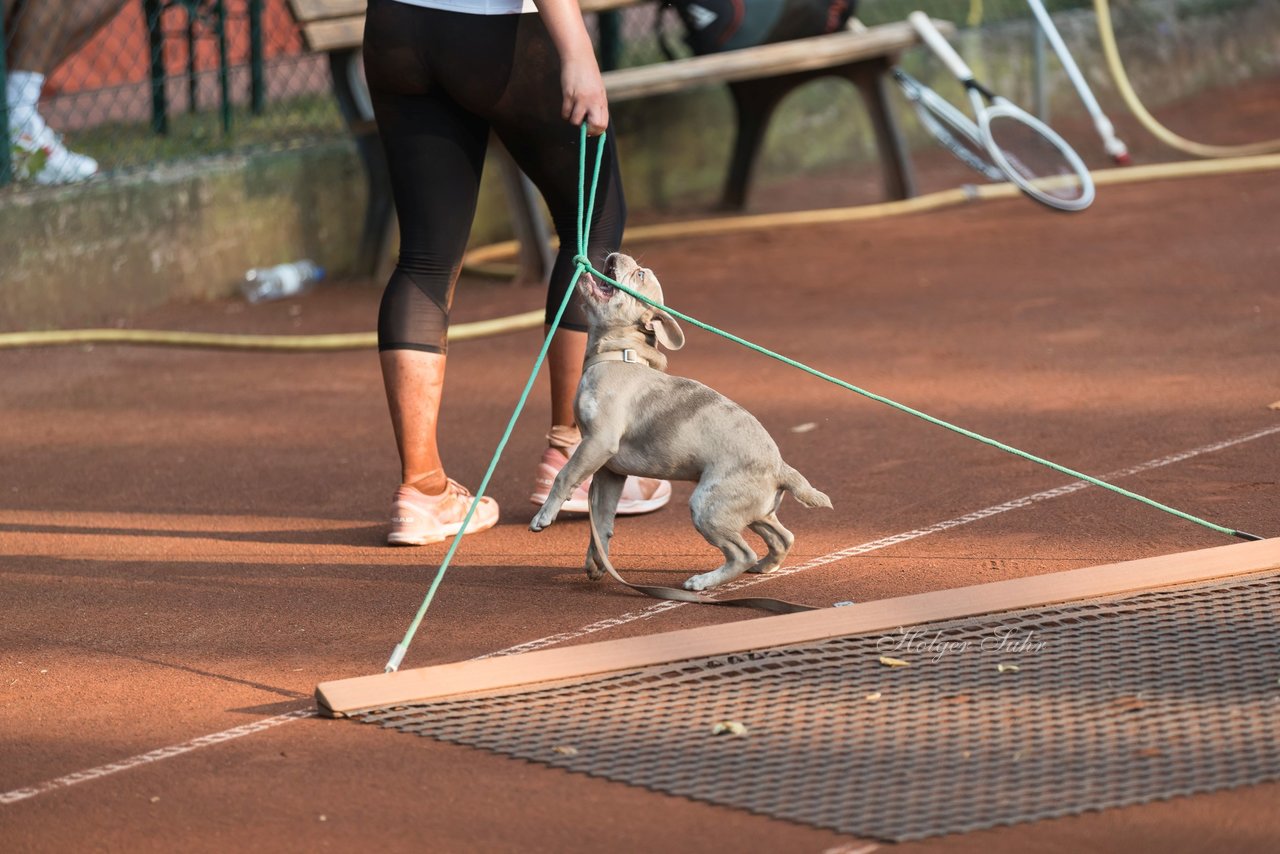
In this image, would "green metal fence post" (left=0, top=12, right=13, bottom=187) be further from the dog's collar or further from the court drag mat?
the court drag mat

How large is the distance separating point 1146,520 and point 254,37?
6418 mm

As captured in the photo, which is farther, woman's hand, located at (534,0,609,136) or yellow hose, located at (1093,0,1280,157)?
yellow hose, located at (1093,0,1280,157)

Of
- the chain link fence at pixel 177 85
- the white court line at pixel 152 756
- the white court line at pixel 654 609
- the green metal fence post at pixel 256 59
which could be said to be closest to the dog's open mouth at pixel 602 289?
the white court line at pixel 654 609

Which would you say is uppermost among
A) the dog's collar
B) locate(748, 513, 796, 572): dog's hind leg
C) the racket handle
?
the dog's collar

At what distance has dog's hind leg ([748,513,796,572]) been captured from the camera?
401 centimetres

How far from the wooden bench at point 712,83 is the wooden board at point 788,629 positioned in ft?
15.5

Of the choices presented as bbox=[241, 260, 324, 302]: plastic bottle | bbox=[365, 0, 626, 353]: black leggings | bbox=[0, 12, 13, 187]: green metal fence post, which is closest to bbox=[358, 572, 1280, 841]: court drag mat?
bbox=[365, 0, 626, 353]: black leggings

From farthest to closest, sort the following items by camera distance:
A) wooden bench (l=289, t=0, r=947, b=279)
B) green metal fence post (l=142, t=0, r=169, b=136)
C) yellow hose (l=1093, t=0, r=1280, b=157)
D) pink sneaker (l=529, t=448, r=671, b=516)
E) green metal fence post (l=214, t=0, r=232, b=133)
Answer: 1. yellow hose (l=1093, t=0, r=1280, b=157)
2. green metal fence post (l=214, t=0, r=232, b=133)
3. green metal fence post (l=142, t=0, r=169, b=136)
4. wooden bench (l=289, t=0, r=947, b=279)
5. pink sneaker (l=529, t=448, r=671, b=516)

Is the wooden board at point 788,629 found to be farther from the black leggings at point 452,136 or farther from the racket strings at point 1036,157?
the racket strings at point 1036,157

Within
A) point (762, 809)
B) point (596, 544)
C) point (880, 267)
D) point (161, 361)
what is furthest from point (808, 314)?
point (762, 809)

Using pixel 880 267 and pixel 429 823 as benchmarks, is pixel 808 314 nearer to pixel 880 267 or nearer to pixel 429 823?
pixel 880 267

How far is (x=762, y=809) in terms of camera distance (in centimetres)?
287

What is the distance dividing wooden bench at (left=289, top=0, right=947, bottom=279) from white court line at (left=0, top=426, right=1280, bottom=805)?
393 cm

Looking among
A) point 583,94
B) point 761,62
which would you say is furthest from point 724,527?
point 761,62
